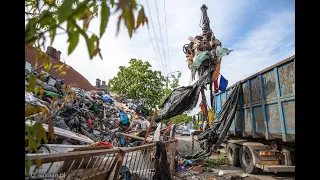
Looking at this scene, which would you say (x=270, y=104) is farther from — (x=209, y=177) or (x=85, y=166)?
(x=85, y=166)

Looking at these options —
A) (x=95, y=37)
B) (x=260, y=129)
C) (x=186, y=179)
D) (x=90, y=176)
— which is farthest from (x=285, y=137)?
(x=95, y=37)

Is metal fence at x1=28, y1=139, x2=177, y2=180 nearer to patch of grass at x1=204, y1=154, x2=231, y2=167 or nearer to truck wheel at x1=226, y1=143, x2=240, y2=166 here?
truck wheel at x1=226, y1=143, x2=240, y2=166

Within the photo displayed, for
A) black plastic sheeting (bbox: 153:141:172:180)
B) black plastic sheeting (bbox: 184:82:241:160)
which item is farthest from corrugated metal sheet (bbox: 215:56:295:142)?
black plastic sheeting (bbox: 153:141:172:180)

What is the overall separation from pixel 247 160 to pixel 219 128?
166cm

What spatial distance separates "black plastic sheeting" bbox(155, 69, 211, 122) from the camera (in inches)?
386

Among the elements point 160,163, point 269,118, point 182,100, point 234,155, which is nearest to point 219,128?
point 234,155

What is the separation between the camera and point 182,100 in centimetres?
977

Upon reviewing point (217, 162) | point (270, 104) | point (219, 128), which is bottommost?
point (217, 162)

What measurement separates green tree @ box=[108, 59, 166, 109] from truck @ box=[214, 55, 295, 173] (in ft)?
47.4
